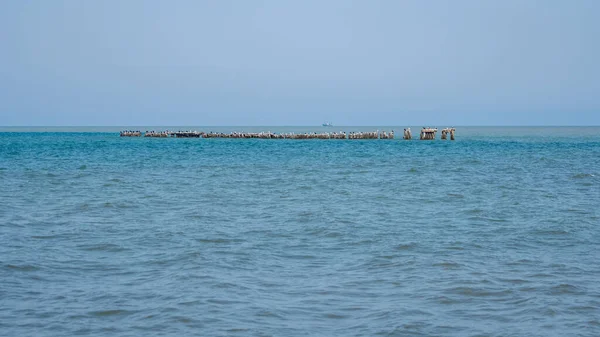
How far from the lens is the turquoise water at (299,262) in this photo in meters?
7.83

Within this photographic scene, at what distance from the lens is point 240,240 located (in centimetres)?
1282

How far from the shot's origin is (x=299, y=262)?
35.8 ft

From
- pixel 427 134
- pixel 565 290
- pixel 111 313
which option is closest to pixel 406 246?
pixel 565 290

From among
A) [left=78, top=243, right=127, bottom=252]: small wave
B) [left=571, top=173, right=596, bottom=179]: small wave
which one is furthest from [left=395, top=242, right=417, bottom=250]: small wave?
[left=571, top=173, right=596, bottom=179]: small wave

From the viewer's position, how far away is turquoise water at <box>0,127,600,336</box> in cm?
783

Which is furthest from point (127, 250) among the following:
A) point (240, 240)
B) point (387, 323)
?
point (387, 323)

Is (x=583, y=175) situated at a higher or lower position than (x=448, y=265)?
higher

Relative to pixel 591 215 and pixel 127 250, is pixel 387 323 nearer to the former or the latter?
pixel 127 250

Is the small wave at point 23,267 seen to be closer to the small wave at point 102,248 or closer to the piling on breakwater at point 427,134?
the small wave at point 102,248

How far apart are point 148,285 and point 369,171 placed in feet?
76.9

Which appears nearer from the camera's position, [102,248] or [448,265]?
[448,265]

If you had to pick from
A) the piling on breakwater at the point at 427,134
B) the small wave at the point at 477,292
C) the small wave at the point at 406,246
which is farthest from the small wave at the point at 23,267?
the piling on breakwater at the point at 427,134

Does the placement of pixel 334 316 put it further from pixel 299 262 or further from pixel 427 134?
pixel 427 134

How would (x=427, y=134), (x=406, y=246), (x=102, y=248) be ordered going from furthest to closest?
(x=427, y=134), (x=406, y=246), (x=102, y=248)
